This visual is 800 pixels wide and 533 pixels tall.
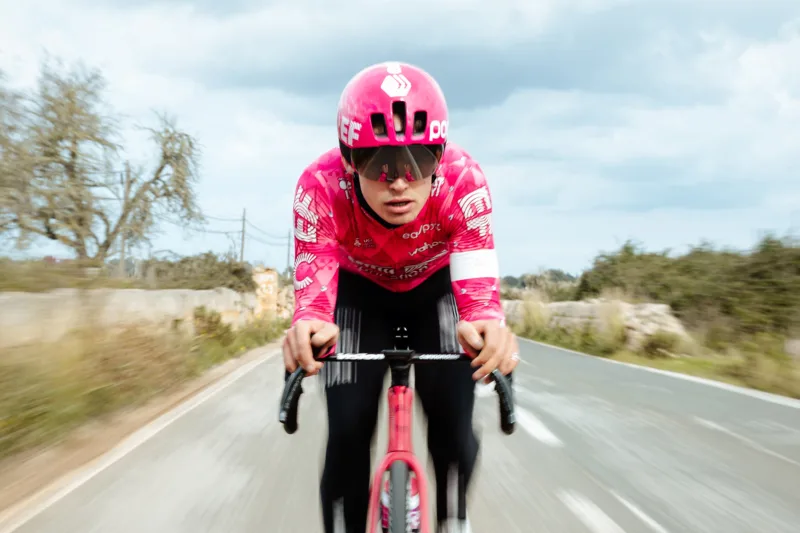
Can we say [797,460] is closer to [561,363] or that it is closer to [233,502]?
[233,502]

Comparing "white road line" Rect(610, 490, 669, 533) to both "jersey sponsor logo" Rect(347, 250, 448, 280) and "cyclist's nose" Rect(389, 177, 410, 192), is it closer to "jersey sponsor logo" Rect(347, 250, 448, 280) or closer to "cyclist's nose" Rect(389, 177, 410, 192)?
"jersey sponsor logo" Rect(347, 250, 448, 280)

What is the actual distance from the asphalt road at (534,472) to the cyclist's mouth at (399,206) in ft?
3.65

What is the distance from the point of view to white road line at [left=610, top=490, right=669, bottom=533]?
3740 millimetres

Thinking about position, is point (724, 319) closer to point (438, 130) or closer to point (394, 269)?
point (394, 269)

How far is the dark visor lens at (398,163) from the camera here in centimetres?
215

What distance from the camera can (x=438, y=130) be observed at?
217 cm

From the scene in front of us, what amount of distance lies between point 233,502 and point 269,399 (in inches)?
172

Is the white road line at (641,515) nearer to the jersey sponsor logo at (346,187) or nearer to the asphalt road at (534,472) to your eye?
the asphalt road at (534,472)

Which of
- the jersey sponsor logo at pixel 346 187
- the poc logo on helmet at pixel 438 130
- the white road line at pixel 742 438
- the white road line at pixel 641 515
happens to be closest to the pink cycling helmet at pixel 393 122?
the poc logo on helmet at pixel 438 130

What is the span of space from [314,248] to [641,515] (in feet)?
8.90

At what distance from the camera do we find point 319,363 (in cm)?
207

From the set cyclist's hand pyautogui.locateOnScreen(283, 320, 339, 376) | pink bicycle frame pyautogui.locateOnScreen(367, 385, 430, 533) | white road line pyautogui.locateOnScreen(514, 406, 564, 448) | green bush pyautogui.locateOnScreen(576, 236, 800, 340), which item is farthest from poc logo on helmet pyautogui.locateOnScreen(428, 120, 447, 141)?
green bush pyautogui.locateOnScreen(576, 236, 800, 340)

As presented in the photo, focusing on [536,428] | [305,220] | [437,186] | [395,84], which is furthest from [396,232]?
[536,428]

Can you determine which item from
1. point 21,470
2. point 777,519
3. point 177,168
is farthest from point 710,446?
point 177,168
